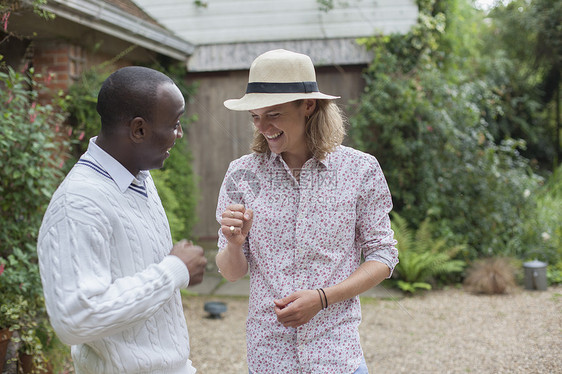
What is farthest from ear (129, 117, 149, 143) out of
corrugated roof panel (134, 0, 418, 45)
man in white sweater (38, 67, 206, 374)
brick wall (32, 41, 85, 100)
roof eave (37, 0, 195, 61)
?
corrugated roof panel (134, 0, 418, 45)

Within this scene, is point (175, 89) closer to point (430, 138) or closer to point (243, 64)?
point (430, 138)

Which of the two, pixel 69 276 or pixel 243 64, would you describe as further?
pixel 243 64

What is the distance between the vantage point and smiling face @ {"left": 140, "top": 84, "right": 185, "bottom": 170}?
1.37 metres

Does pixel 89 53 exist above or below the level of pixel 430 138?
above

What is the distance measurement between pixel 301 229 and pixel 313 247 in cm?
7

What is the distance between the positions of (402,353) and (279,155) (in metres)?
3.00

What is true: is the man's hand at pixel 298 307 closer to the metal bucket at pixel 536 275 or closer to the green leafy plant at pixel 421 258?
the green leafy plant at pixel 421 258

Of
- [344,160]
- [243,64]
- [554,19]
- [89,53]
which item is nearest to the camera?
[344,160]

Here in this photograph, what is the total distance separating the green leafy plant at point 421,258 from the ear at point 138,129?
4.86 m

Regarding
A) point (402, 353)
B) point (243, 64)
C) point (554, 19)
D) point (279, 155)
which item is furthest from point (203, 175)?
point (554, 19)

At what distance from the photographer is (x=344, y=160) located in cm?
186

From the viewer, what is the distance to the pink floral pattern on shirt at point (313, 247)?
1.74 metres

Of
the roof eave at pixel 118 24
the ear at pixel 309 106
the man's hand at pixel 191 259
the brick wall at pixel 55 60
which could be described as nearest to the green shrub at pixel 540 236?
the roof eave at pixel 118 24

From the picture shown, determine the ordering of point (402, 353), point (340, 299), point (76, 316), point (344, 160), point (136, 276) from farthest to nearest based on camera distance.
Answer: point (402, 353)
point (344, 160)
point (340, 299)
point (136, 276)
point (76, 316)
